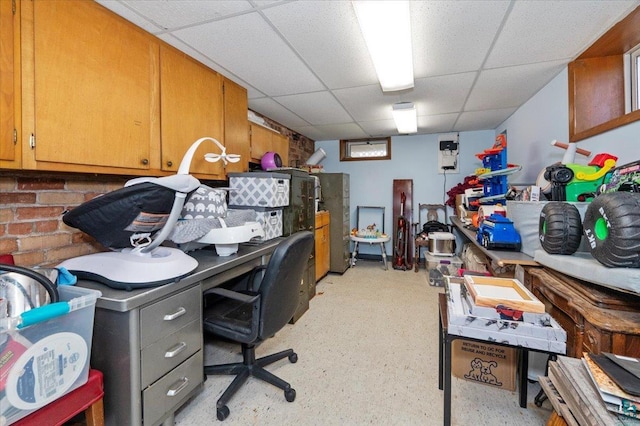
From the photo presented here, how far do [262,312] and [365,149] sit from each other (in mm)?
4132

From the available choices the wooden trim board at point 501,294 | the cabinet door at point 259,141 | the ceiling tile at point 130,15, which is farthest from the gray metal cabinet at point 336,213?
the ceiling tile at point 130,15

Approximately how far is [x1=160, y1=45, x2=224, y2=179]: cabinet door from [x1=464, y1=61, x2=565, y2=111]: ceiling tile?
2.27 m

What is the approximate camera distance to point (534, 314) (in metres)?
1.09

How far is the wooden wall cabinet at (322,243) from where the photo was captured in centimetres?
368

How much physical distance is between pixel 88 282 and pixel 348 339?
1.85 metres

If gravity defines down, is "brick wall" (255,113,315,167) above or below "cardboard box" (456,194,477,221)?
above

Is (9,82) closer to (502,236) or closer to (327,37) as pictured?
(327,37)

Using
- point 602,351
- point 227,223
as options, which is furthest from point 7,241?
point 602,351

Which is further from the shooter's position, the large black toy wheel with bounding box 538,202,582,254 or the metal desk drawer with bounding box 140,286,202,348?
the large black toy wheel with bounding box 538,202,582,254

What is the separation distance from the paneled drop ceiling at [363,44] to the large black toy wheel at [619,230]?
118 cm

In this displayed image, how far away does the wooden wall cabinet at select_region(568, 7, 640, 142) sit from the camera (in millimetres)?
1855

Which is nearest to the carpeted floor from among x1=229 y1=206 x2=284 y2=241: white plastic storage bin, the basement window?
x1=229 y1=206 x2=284 y2=241: white plastic storage bin

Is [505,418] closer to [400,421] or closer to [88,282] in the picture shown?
[400,421]

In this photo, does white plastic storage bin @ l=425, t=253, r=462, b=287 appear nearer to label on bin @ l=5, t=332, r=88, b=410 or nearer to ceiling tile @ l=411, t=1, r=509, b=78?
ceiling tile @ l=411, t=1, r=509, b=78
